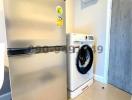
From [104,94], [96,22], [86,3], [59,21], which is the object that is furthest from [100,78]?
[86,3]

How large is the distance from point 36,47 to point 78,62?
2.70 ft

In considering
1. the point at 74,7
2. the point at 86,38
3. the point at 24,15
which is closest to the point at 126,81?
the point at 86,38

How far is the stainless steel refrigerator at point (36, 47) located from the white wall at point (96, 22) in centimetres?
115

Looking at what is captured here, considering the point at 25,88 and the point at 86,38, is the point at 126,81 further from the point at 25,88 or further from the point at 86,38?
the point at 25,88

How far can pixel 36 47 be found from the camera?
114 cm

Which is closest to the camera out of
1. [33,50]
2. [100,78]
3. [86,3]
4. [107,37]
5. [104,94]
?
[33,50]

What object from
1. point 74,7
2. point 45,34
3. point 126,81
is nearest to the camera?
point 45,34

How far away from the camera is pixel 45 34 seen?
121 centimetres

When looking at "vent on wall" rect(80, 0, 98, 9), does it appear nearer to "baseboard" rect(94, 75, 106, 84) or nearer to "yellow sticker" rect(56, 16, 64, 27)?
"yellow sticker" rect(56, 16, 64, 27)

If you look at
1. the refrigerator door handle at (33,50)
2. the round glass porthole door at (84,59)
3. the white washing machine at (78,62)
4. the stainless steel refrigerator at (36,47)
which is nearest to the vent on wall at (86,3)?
the white washing machine at (78,62)

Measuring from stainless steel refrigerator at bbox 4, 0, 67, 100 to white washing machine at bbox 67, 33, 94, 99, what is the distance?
0.21 metres

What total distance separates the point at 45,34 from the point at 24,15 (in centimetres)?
28

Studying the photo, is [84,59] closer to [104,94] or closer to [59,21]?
[104,94]

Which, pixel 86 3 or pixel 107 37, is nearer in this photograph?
pixel 107 37
